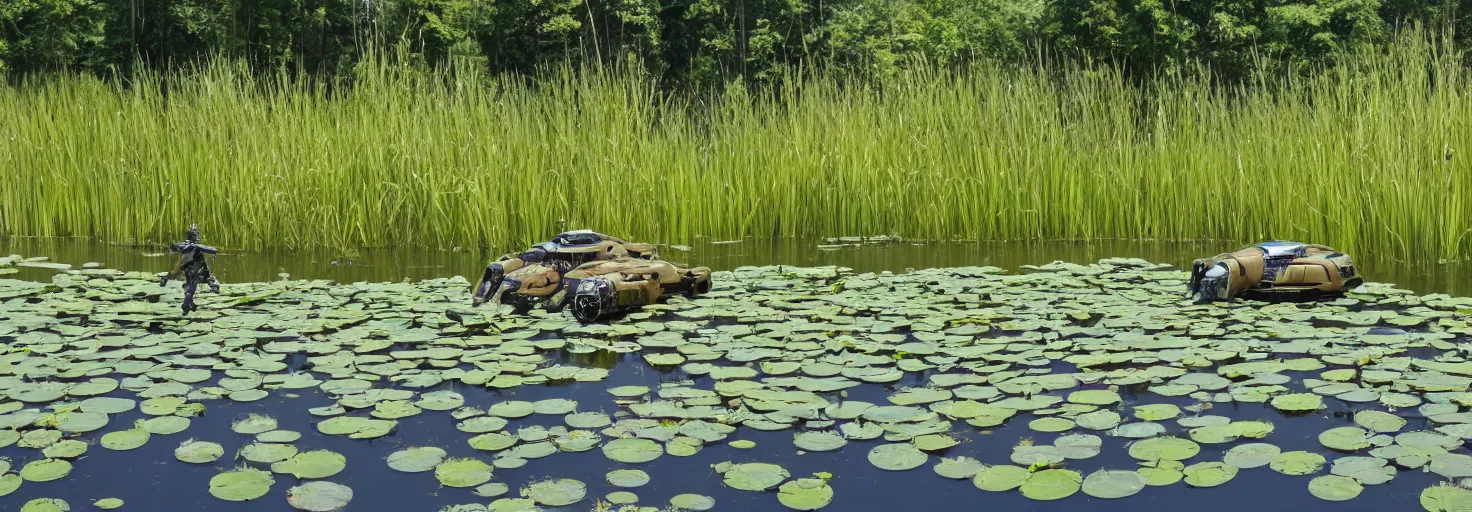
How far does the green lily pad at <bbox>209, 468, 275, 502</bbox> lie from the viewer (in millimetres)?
2885

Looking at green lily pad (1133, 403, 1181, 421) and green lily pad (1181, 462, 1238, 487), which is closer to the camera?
green lily pad (1181, 462, 1238, 487)

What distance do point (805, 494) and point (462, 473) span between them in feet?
2.78

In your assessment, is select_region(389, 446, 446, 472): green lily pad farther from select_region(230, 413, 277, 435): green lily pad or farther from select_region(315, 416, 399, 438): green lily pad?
select_region(230, 413, 277, 435): green lily pad

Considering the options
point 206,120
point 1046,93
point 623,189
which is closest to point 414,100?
point 206,120

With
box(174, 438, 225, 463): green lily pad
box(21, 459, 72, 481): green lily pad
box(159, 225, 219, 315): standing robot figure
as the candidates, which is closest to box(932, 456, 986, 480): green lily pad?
box(174, 438, 225, 463): green lily pad

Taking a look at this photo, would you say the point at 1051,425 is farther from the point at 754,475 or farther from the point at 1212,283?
the point at 1212,283

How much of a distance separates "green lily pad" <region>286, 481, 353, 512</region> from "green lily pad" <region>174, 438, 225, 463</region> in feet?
1.26

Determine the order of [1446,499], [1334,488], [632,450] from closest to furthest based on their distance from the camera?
[1446,499] → [1334,488] → [632,450]

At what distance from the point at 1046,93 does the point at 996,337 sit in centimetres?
480

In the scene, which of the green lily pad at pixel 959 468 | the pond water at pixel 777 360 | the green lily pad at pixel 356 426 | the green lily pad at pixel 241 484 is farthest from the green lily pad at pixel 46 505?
the green lily pad at pixel 959 468

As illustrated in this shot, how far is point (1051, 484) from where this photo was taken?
9.50ft

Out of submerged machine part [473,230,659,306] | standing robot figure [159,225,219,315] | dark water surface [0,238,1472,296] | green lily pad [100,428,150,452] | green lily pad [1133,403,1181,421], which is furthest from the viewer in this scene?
dark water surface [0,238,1472,296]

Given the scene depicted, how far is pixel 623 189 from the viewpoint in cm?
828

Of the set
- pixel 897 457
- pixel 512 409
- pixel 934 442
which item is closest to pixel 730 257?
pixel 512 409
